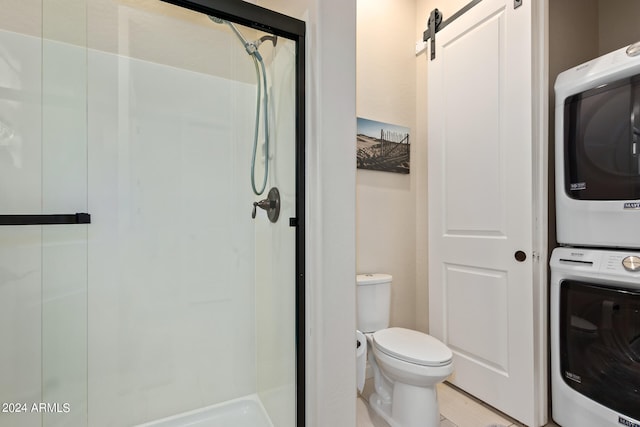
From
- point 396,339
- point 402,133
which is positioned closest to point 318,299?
point 396,339

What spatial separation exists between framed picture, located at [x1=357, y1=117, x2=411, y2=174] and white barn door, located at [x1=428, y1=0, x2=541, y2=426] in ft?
0.61

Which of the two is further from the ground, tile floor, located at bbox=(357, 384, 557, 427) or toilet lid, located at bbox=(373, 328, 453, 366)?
toilet lid, located at bbox=(373, 328, 453, 366)

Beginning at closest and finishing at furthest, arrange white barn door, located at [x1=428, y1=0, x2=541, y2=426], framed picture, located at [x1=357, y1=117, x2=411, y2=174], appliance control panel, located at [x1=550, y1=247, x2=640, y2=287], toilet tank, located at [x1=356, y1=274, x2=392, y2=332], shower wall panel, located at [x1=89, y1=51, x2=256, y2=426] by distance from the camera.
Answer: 1. appliance control panel, located at [x1=550, y1=247, x2=640, y2=287]
2. shower wall panel, located at [x1=89, y1=51, x2=256, y2=426]
3. white barn door, located at [x1=428, y1=0, x2=541, y2=426]
4. toilet tank, located at [x1=356, y1=274, x2=392, y2=332]
5. framed picture, located at [x1=357, y1=117, x2=411, y2=174]

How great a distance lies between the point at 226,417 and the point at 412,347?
99 cm

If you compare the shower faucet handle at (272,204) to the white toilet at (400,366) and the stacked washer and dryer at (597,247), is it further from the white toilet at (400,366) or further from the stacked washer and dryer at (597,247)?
the stacked washer and dryer at (597,247)

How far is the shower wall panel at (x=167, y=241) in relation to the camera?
4.63 feet

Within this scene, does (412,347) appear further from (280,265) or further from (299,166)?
(299,166)

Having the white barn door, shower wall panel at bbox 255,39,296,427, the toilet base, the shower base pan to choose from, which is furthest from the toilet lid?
the shower base pan

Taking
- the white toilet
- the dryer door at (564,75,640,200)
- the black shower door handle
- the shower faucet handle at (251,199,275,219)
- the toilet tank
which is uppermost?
the dryer door at (564,75,640,200)

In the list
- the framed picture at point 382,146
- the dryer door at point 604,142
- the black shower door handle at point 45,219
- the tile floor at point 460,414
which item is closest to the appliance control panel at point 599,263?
the dryer door at point 604,142

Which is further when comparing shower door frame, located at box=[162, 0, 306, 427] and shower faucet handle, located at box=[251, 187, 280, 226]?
shower faucet handle, located at box=[251, 187, 280, 226]

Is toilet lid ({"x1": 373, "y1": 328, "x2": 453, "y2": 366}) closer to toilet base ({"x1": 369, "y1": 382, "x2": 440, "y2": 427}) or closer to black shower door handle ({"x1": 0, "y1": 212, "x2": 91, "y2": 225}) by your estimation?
toilet base ({"x1": 369, "y1": 382, "x2": 440, "y2": 427})

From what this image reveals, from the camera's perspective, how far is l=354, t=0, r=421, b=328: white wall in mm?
2076

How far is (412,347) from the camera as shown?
1.55 m
